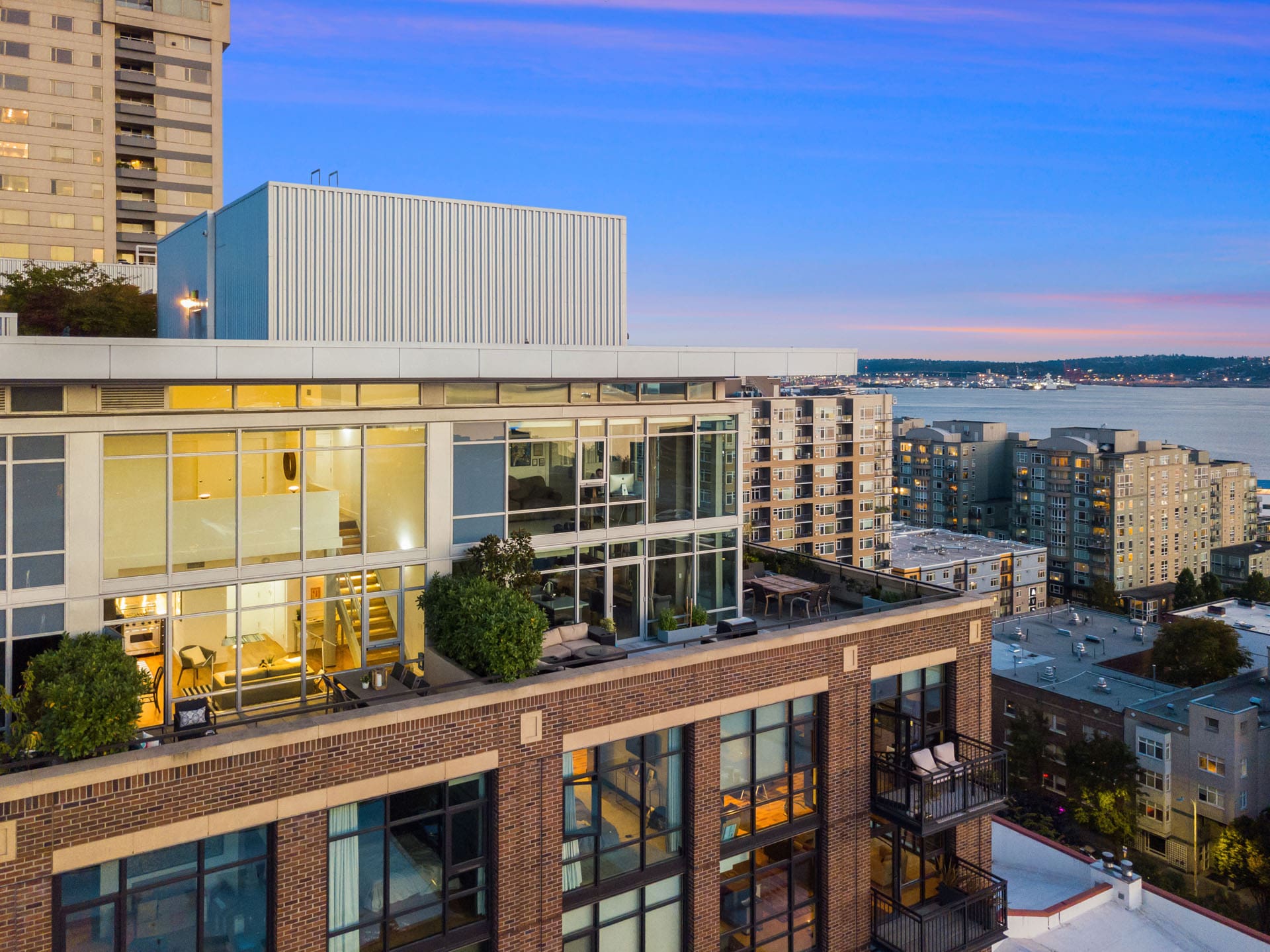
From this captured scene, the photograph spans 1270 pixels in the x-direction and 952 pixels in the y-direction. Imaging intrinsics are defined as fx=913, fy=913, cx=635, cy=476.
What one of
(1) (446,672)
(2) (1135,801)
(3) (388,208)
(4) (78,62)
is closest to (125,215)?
(4) (78,62)

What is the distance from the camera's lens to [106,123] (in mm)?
73062

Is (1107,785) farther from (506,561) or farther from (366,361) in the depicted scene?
(366,361)

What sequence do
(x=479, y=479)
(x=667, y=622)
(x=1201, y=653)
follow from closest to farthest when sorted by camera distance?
(x=479, y=479), (x=667, y=622), (x=1201, y=653)

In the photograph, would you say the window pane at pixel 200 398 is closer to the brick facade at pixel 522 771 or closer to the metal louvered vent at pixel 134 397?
the metal louvered vent at pixel 134 397

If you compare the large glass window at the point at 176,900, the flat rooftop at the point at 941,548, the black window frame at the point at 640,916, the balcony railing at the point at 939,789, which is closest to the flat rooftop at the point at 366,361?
the large glass window at the point at 176,900

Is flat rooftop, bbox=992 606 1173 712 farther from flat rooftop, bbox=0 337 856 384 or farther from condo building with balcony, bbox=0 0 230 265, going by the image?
condo building with balcony, bbox=0 0 230 265

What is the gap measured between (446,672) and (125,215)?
3004 inches

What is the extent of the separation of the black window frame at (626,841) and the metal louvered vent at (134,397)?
24.9 ft

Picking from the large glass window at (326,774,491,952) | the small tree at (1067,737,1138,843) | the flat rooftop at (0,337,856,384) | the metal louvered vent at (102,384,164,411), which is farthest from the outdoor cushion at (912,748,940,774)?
the small tree at (1067,737,1138,843)

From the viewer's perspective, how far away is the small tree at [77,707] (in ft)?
32.3

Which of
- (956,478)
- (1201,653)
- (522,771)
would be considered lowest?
(1201,653)

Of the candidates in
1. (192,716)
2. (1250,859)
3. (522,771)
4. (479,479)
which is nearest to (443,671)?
(522,771)

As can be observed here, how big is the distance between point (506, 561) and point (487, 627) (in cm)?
210

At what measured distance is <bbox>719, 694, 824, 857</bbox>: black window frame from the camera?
14.6m
